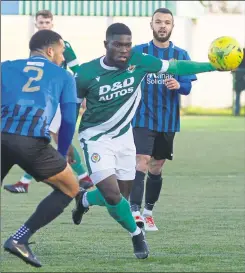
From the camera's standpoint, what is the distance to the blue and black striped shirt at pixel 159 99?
1103 cm

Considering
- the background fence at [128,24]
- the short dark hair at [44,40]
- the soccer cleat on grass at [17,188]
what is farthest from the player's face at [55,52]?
the background fence at [128,24]

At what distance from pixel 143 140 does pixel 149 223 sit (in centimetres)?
80

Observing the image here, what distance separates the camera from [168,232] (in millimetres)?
10352

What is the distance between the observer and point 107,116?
9188mm

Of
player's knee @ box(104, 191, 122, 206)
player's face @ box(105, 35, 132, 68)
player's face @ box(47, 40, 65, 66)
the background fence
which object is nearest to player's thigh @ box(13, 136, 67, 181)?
player's face @ box(47, 40, 65, 66)

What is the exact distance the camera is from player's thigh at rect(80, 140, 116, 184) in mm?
8945

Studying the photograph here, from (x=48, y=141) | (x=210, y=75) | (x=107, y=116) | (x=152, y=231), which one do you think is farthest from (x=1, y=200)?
(x=210, y=75)

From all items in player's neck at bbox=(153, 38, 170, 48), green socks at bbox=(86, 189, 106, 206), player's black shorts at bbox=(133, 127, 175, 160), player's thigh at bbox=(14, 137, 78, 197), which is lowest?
green socks at bbox=(86, 189, 106, 206)

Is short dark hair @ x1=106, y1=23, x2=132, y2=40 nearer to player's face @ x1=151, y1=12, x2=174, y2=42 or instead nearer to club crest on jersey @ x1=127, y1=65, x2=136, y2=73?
club crest on jersey @ x1=127, y1=65, x2=136, y2=73

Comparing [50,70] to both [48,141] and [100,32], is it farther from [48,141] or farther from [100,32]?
[100,32]

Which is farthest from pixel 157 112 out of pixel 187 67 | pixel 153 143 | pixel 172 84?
pixel 187 67

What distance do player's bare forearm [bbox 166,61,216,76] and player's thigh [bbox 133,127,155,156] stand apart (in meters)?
1.50

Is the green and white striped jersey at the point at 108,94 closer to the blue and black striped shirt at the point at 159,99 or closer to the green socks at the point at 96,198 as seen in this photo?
the green socks at the point at 96,198

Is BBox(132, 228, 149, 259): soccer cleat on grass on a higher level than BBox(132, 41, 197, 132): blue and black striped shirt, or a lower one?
lower
